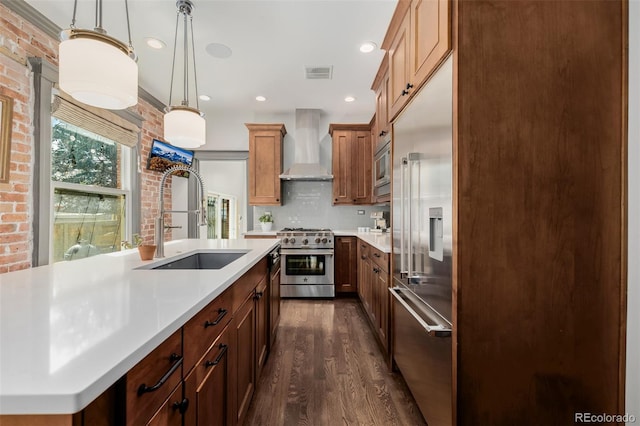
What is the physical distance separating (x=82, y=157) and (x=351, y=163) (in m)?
3.26

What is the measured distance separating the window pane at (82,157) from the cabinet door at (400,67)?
2.91 metres

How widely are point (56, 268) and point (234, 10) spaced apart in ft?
7.06

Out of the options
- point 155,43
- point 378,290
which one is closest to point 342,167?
point 378,290

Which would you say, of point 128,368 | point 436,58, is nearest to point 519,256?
point 436,58

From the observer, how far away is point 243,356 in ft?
4.91

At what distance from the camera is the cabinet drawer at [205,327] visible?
35.0 inches

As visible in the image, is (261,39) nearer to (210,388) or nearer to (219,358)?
(219,358)

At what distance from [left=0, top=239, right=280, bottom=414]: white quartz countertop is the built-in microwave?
6.59ft

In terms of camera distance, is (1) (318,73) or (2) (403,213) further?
(1) (318,73)

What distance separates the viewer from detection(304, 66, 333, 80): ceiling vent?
3228mm

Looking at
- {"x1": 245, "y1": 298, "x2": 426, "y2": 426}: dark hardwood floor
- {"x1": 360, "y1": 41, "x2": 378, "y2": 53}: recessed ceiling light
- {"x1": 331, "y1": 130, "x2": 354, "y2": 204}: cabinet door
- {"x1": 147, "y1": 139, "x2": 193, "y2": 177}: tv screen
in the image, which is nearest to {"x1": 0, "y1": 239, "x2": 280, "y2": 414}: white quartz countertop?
{"x1": 245, "y1": 298, "x2": 426, "y2": 426}: dark hardwood floor

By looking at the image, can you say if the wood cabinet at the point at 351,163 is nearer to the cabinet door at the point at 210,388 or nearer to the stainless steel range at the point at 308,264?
the stainless steel range at the point at 308,264

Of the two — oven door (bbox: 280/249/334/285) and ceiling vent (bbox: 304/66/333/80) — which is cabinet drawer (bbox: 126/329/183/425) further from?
oven door (bbox: 280/249/334/285)

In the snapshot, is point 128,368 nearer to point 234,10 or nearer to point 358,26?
point 234,10
